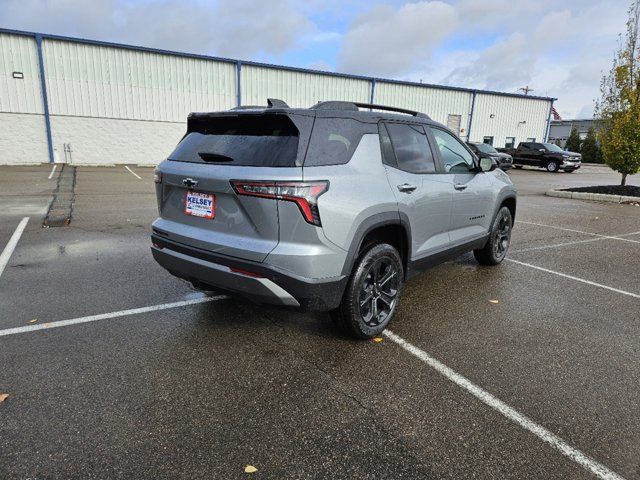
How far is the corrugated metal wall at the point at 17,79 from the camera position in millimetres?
18906

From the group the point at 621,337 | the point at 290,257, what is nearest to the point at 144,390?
the point at 290,257

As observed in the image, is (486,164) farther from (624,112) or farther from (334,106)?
(624,112)

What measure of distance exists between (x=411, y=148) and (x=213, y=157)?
174cm

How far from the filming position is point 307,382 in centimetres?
294

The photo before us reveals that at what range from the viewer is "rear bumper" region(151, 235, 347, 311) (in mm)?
2889

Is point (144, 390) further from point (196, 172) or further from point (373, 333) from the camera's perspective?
point (373, 333)

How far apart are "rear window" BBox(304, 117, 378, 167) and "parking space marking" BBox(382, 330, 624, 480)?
5.19 ft

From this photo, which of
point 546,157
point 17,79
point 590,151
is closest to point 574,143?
point 590,151

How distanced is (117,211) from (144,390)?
23.4 feet

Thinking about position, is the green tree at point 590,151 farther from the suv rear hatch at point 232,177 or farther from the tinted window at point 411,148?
the suv rear hatch at point 232,177

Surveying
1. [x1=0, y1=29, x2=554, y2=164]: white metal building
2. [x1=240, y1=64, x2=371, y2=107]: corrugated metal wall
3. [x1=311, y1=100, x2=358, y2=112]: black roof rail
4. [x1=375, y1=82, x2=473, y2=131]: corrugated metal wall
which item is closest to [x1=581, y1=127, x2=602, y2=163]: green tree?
[x1=375, y1=82, x2=473, y2=131]: corrugated metal wall

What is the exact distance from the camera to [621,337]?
3770 millimetres

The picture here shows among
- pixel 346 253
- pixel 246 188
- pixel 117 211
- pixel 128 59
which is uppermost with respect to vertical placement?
pixel 128 59

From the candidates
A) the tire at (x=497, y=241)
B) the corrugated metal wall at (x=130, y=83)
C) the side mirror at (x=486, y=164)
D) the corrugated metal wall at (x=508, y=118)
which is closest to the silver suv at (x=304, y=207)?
the side mirror at (x=486, y=164)
